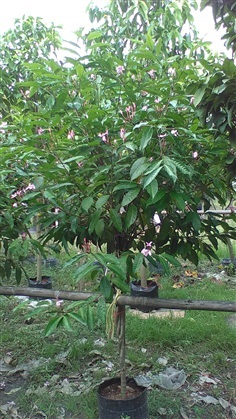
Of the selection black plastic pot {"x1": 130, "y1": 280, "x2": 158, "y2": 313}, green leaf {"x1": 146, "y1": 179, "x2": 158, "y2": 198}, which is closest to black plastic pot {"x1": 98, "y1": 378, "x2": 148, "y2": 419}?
green leaf {"x1": 146, "y1": 179, "x2": 158, "y2": 198}

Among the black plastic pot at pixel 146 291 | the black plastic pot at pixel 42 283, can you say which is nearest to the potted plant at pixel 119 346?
the black plastic pot at pixel 146 291

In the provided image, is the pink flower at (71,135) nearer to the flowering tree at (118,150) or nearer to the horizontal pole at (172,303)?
the flowering tree at (118,150)

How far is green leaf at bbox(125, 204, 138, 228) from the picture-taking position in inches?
67.1

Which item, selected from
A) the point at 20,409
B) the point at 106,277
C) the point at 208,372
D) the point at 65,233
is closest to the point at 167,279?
the point at 208,372

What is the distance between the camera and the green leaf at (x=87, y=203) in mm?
1653

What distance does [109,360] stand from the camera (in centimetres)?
293

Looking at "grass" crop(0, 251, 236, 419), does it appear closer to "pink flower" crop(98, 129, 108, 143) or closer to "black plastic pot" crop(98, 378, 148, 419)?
"black plastic pot" crop(98, 378, 148, 419)

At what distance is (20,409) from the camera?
240 centimetres

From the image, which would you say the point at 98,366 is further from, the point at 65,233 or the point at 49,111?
the point at 49,111

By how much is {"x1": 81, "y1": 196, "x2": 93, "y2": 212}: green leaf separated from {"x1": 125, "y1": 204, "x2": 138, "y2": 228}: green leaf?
15 cm

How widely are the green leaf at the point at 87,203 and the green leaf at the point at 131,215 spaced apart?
154 millimetres

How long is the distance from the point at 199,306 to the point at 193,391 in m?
0.98

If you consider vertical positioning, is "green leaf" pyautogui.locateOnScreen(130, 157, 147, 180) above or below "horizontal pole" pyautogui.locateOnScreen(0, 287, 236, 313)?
above

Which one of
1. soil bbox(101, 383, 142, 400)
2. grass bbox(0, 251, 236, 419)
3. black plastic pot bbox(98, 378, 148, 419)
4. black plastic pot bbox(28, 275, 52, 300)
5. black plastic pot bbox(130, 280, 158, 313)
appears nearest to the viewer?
black plastic pot bbox(98, 378, 148, 419)
